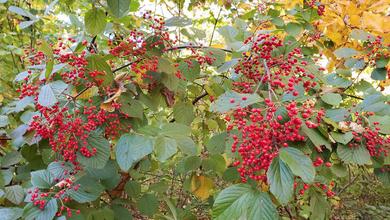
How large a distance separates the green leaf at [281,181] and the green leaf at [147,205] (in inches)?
61.2

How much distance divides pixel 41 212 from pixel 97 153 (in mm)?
341

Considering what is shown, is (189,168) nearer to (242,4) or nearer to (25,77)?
(25,77)

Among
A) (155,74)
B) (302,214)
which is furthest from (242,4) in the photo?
(302,214)

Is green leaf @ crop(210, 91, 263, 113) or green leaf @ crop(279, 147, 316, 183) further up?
green leaf @ crop(210, 91, 263, 113)

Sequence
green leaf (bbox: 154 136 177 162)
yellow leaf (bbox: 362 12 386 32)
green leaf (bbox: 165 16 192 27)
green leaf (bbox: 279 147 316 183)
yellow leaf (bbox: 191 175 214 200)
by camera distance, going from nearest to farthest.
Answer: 1. green leaf (bbox: 279 147 316 183)
2. green leaf (bbox: 154 136 177 162)
3. green leaf (bbox: 165 16 192 27)
4. yellow leaf (bbox: 362 12 386 32)
5. yellow leaf (bbox: 191 175 214 200)

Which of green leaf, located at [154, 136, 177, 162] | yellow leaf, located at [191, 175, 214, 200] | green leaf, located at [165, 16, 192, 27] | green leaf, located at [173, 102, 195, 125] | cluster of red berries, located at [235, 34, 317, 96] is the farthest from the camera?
yellow leaf, located at [191, 175, 214, 200]

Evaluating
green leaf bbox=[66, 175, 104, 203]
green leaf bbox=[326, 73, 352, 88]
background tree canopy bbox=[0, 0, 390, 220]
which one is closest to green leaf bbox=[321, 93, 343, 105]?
background tree canopy bbox=[0, 0, 390, 220]

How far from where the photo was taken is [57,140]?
160 cm

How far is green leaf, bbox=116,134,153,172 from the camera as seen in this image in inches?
56.1

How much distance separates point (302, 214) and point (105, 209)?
8.41 feet

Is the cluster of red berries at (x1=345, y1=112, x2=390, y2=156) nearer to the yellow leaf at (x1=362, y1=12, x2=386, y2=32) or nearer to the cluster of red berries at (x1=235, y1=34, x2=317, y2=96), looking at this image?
the cluster of red berries at (x1=235, y1=34, x2=317, y2=96)

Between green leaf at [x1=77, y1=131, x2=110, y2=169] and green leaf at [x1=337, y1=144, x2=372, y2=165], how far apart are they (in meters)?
1.04

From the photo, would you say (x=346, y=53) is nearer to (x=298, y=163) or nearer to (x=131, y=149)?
(x=298, y=163)

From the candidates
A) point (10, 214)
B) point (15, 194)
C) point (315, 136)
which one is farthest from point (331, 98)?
point (15, 194)
